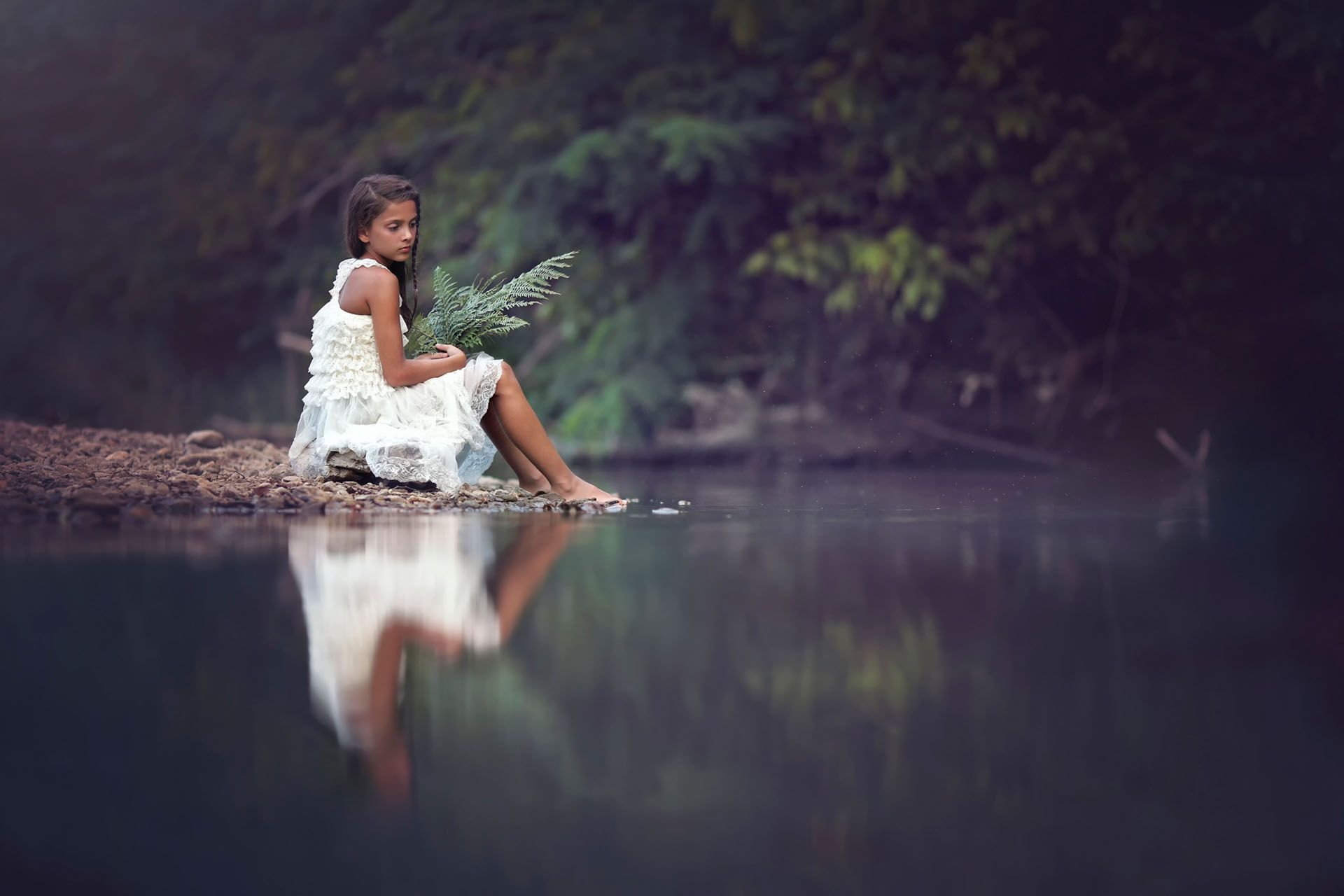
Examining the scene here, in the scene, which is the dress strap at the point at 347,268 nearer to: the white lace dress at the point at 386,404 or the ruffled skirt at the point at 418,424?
the white lace dress at the point at 386,404

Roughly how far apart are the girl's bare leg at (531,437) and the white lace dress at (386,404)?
37 millimetres

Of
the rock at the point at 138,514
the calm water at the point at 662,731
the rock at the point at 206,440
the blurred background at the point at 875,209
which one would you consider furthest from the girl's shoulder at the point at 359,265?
the blurred background at the point at 875,209

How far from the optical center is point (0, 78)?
31.1 ft

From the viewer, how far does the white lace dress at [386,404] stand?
11.5ft

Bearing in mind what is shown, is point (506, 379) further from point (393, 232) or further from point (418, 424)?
point (393, 232)

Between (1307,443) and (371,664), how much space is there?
17.6 feet

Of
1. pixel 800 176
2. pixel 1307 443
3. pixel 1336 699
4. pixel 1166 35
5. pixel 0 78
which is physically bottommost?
pixel 1336 699

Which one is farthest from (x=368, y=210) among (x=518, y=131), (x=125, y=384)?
(x=125, y=384)

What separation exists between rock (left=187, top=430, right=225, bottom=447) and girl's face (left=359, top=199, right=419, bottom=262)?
48.6 inches

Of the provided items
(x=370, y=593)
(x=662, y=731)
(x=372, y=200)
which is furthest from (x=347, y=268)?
(x=662, y=731)

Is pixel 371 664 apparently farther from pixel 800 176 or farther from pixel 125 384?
pixel 125 384

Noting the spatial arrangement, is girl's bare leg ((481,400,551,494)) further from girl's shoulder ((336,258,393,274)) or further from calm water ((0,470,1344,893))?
calm water ((0,470,1344,893))

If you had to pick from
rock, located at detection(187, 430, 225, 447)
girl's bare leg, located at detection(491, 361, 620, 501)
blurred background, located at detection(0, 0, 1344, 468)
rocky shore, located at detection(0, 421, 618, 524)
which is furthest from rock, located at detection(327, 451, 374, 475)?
blurred background, located at detection(0, 0, 1344, 468)

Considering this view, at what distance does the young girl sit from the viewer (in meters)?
3.46
